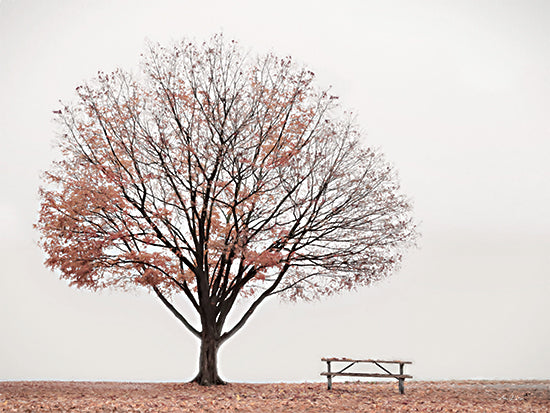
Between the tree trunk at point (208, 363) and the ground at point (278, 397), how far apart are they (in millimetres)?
431

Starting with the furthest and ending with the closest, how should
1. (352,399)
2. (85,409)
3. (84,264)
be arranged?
(84,264) → (352,399) → (85,409)

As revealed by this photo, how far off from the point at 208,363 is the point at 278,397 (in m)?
4.27

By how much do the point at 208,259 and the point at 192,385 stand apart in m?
4.10

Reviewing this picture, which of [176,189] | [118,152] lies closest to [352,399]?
[176,189]

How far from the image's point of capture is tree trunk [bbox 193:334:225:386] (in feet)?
63.8

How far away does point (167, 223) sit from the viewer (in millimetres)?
19453

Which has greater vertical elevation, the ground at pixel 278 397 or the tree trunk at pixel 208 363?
the tree trunk at pixel 208 363

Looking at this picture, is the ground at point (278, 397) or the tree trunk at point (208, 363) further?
the tree trunk at point (208, 363)

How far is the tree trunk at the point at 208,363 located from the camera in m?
19.4

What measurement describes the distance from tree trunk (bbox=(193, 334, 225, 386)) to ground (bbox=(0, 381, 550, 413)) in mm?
431

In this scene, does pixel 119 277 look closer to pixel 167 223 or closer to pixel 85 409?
pixel 167 223

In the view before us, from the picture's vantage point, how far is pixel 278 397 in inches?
627

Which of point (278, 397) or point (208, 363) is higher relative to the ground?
point (208, 363)

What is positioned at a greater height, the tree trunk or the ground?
the tree trunk
